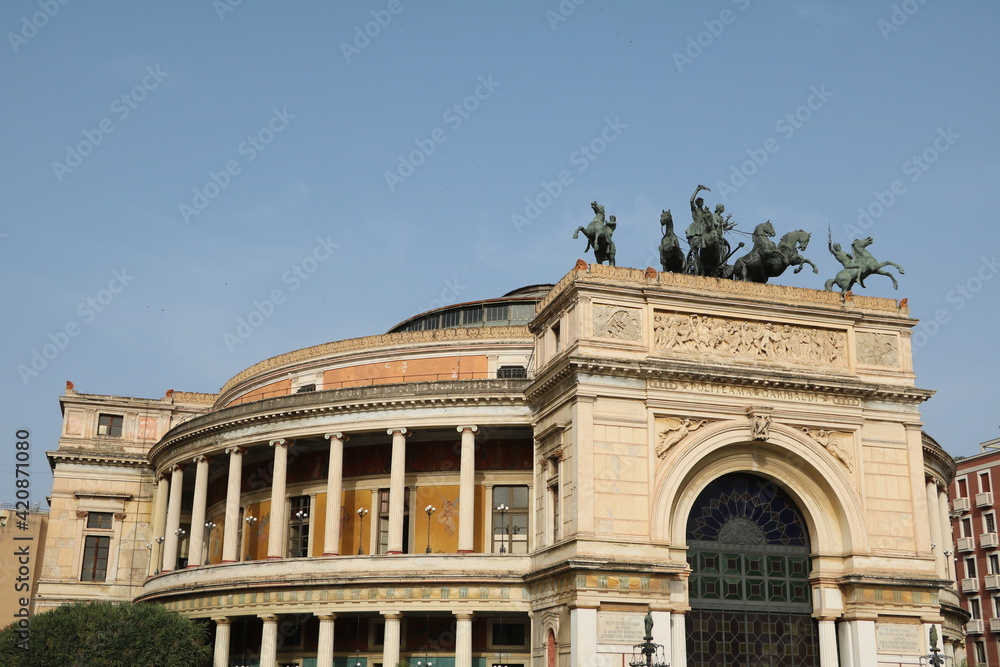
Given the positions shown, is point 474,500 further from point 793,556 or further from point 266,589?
point 793,556

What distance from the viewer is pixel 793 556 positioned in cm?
3988

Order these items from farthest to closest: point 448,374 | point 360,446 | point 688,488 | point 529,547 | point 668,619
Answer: point 448,374 < point 360,446 < point 529,547 < point 688,488 < point 668,619

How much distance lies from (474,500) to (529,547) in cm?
331

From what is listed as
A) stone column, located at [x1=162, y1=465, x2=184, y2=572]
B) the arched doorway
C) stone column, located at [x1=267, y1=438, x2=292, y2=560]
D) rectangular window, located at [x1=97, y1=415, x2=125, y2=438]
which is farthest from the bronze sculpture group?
rectangular window, located at [x1=97, y1=415, x2=125, y2=438]

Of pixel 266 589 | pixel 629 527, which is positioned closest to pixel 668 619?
pixel 629 527

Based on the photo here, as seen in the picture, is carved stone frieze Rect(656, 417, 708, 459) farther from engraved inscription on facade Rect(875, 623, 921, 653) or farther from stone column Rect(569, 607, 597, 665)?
engraved inscription on facade Rect(875, 623, 921, 653)

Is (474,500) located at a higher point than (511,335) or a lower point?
lower

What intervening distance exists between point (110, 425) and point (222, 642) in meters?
19.0

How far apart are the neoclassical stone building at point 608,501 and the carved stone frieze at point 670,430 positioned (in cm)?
8

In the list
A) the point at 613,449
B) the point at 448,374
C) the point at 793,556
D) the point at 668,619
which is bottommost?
the point at 668,619

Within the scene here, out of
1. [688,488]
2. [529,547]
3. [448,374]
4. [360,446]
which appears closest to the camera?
[688,488]

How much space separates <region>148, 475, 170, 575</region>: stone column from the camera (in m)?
53.3

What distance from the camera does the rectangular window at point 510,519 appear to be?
45.0 m

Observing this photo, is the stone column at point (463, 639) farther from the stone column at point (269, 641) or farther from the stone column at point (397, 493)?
the stone column at point (269, 641)
